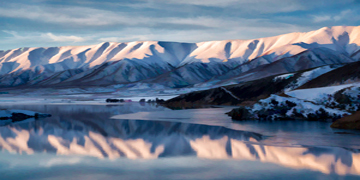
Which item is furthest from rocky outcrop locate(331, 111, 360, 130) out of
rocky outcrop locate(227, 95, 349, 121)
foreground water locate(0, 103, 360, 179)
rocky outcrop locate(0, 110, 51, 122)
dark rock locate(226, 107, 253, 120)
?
rocky outcrop locate(0, 110, 51, 122)

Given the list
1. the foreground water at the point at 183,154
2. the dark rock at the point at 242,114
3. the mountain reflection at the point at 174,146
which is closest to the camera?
the foreground water at the point at 183,154

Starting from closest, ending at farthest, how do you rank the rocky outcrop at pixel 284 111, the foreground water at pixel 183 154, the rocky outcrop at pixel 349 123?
the foreground water at pixel 183 154 < the rocky outcrop at pixel 349 123 < the rocky outcrop at pixel 284 111

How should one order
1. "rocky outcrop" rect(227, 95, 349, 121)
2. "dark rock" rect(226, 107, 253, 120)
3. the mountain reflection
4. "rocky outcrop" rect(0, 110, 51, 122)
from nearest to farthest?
the mountain reflection < "rocky outcrop" rect(227, 95, 349, 121) < "dark rock" rect(226, 107, 253, 120) < "rocky outcrop" rect(0, 110, 51, 122)

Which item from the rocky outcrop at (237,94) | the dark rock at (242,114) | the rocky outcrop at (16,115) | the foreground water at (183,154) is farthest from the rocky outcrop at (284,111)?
the rocky outcrop at (237,94)

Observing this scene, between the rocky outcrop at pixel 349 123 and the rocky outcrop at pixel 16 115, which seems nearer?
the rocky outcrop at pixel 349 123

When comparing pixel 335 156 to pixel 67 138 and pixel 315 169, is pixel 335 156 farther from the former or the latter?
pixel 67 138

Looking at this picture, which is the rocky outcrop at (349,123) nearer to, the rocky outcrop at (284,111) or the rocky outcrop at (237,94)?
the rocky outcrop at (284,111)

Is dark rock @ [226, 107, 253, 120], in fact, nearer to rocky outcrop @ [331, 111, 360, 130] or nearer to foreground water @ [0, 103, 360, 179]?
foreground water @ [0, 103, 360, 179]

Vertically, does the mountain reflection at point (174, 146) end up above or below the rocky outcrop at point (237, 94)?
below
